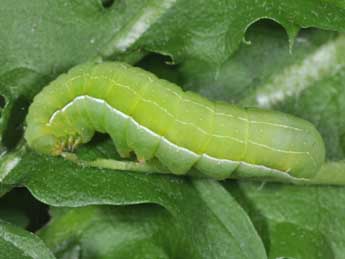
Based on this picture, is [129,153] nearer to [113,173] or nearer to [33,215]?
[113,173]

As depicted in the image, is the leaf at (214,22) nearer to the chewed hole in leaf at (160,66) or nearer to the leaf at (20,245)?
the chewed hole in leaf at (160,66)

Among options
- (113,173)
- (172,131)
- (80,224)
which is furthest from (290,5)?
(80,224)

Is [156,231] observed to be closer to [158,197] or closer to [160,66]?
[158,197]

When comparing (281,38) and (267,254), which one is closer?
(267,254)

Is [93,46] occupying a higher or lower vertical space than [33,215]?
higher

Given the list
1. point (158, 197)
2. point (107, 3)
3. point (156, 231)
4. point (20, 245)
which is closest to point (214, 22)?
point (107, 3)

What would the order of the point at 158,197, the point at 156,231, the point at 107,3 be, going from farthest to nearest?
1. the point at 107,3
2. the point at 156,231
3. the point at 158,197
